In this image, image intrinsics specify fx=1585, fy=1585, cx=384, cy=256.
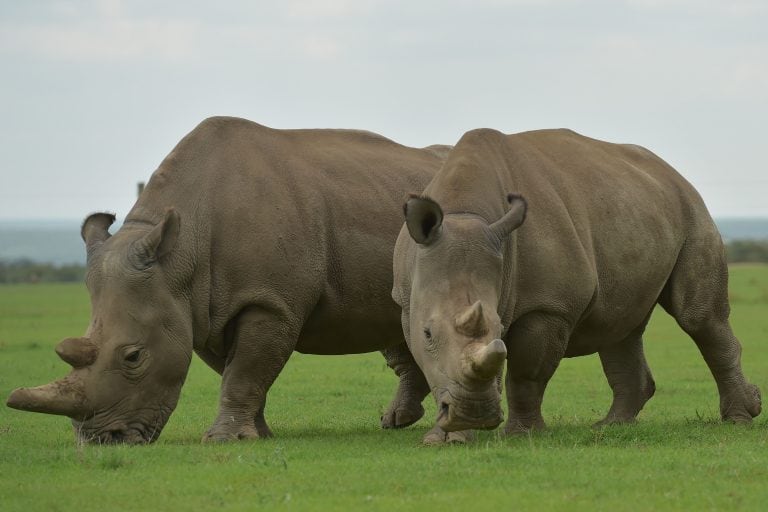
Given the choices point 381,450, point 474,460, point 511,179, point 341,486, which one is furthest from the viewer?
point 511,179

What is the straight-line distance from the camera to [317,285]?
39.0ft

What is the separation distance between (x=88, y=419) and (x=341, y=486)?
264 cm

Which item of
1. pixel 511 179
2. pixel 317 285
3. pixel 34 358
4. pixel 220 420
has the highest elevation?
pixel 511 179

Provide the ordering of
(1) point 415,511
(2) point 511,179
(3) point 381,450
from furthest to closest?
(2) point 511,179 < (3) point 381,450 < (1) point 415,511

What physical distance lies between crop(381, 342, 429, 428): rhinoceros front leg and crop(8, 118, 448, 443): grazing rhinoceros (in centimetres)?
64

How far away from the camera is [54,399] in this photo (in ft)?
34.9

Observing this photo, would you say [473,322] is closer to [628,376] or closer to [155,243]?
[155,243]

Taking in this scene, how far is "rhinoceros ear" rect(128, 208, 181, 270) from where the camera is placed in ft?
36.4

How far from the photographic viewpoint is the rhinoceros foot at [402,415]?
13.2 m

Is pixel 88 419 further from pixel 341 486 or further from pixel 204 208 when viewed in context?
pixel 341 486

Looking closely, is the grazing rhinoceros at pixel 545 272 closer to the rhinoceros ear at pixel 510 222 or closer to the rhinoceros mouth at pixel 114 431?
the rhinoceros ear at pixel 510 222

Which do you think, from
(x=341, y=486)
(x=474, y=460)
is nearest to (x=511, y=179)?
(x=474, y=460)

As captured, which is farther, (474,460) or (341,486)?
(474,460)

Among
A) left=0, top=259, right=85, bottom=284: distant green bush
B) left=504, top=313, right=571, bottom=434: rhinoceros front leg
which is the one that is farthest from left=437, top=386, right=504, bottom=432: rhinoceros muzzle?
left=0, top=259, right=85, bottom=284: distant green bush
